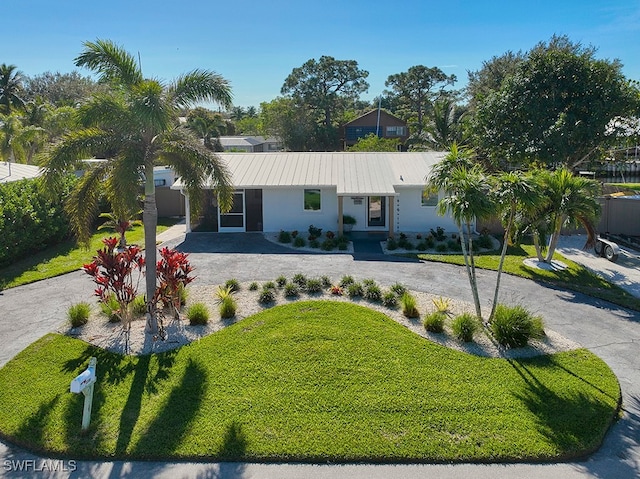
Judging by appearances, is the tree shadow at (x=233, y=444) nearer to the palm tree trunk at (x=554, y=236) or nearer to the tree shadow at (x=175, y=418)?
the tree shadow at (x=175, y=418)

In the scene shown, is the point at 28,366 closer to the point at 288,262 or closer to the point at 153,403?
the point at 153,403

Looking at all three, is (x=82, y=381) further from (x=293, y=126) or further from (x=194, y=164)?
(x=293, y=126)

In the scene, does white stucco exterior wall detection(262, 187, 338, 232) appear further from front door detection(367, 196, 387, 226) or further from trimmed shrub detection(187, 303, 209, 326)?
trimmed shrub detection(187, 303, 209, 326)

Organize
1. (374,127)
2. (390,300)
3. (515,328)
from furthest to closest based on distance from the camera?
(374,127)
(390,300)
(515,328)

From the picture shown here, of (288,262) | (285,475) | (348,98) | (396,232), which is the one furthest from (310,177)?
(348,98)

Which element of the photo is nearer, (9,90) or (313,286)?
(313,286)

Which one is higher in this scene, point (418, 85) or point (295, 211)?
point (418, 85)

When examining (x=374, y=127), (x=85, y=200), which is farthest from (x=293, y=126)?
(x=85, y=200)
